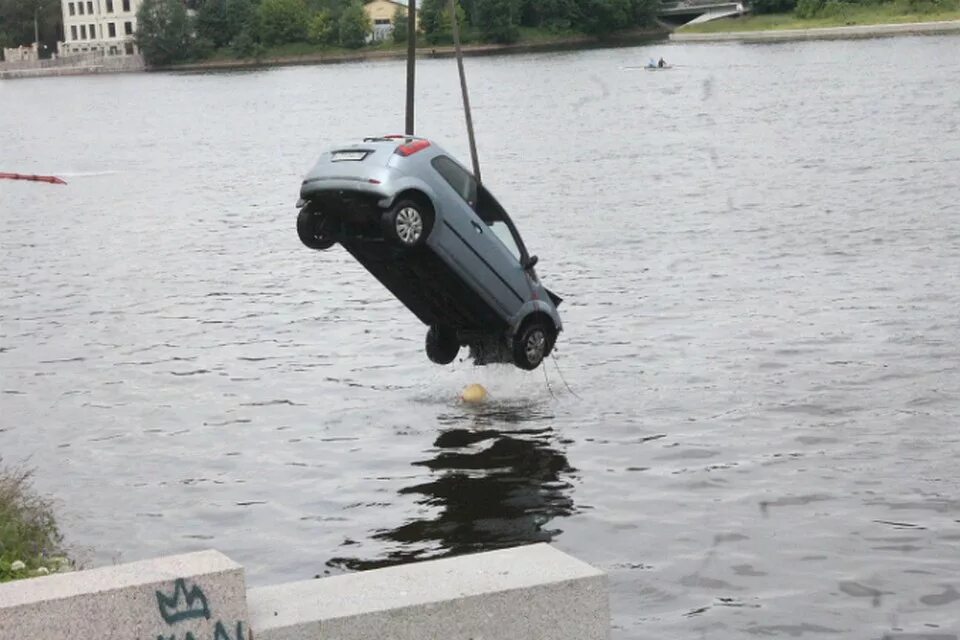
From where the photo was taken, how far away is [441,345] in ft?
64.5

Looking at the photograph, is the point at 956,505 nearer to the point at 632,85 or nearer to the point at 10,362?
the point at 10,362

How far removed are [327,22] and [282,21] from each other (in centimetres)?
449

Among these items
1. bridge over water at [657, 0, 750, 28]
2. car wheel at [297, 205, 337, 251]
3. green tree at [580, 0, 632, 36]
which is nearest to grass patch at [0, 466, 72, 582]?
car wheel at [297, 205, 337, 251]

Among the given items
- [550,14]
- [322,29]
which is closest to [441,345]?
[550,14]

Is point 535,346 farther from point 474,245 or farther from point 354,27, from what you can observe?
point 354,27

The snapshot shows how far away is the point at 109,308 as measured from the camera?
29703mm

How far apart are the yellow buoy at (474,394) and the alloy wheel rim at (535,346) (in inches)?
70.0

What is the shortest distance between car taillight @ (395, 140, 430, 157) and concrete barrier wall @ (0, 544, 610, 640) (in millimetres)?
7722

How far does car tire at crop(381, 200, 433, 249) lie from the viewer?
16047mm

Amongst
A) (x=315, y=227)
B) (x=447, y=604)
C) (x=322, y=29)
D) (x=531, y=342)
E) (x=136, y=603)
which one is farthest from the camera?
(x=322, y=29)

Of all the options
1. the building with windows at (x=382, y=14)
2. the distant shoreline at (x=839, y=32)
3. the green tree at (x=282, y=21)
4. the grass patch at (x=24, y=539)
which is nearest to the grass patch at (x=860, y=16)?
the distant shoreline at (x=839, y=32)

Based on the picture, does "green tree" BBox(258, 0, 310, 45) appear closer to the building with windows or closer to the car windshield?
the building with windows

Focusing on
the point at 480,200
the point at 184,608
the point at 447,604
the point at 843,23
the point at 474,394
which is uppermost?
the point at 480,200

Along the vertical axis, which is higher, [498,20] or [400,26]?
[498,20]
